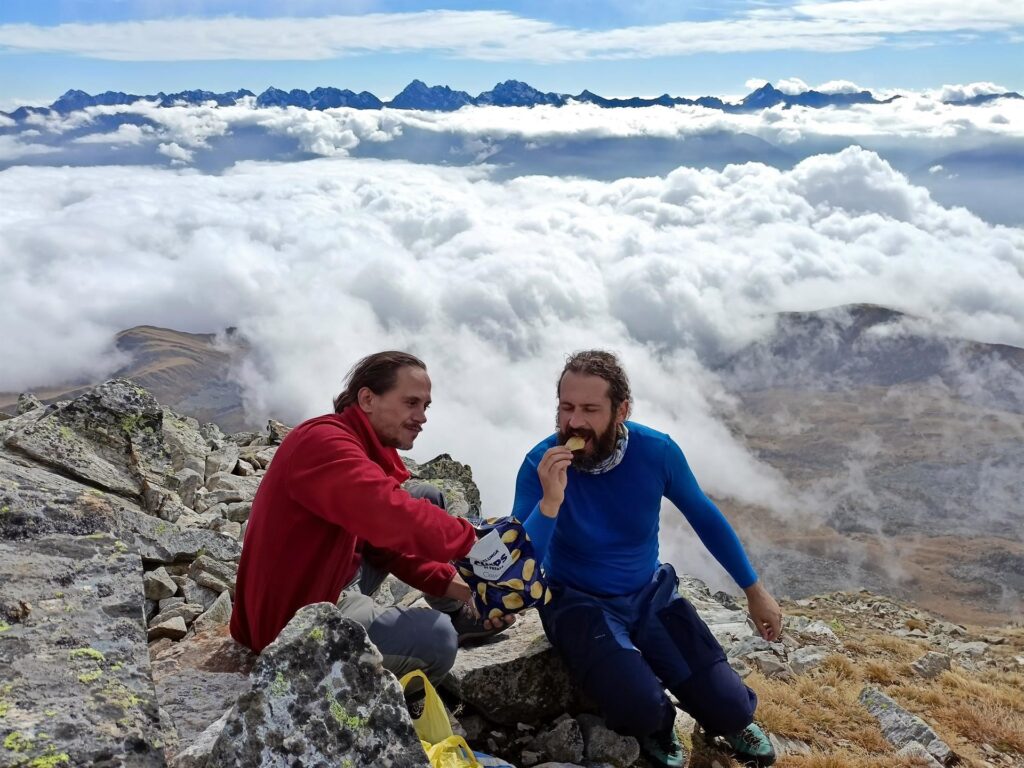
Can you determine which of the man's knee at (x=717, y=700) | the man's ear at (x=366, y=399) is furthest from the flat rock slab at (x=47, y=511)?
the man's knee at (x=717, y=700)

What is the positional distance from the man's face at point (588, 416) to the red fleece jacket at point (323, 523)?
1.50 meters

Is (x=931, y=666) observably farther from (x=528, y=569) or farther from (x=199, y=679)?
(x=199, y=679)

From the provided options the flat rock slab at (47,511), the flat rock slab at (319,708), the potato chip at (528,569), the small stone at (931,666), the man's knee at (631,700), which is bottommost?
the small stone at (931,666)

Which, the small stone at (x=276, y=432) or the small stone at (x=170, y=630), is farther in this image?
the small stone at (x=276, y=432)

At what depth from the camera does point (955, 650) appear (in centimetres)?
2472

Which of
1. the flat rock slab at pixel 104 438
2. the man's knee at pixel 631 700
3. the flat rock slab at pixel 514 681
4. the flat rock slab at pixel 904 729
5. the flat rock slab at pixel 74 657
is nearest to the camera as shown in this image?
the flat rock slab at pixel 74 657

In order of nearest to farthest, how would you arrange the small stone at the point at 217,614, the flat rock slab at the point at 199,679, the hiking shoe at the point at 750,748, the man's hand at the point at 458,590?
the flat rock slab at the point at 199,679 → the man's hand at the point at 458,590 → the hiking shoe at the point at 750,748 → the small stone at the point at 217,614

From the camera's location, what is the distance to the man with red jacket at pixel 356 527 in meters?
5.34

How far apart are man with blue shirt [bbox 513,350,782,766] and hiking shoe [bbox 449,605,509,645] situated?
589mm

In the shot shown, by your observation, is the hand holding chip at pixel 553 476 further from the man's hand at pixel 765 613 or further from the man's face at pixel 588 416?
the man's hand at pixel 765 613

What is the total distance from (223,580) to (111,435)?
8.30ft

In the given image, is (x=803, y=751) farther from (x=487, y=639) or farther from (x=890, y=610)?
(x=890, y=610)

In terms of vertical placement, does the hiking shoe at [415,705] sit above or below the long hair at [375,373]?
below

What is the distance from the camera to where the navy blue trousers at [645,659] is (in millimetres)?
6527
